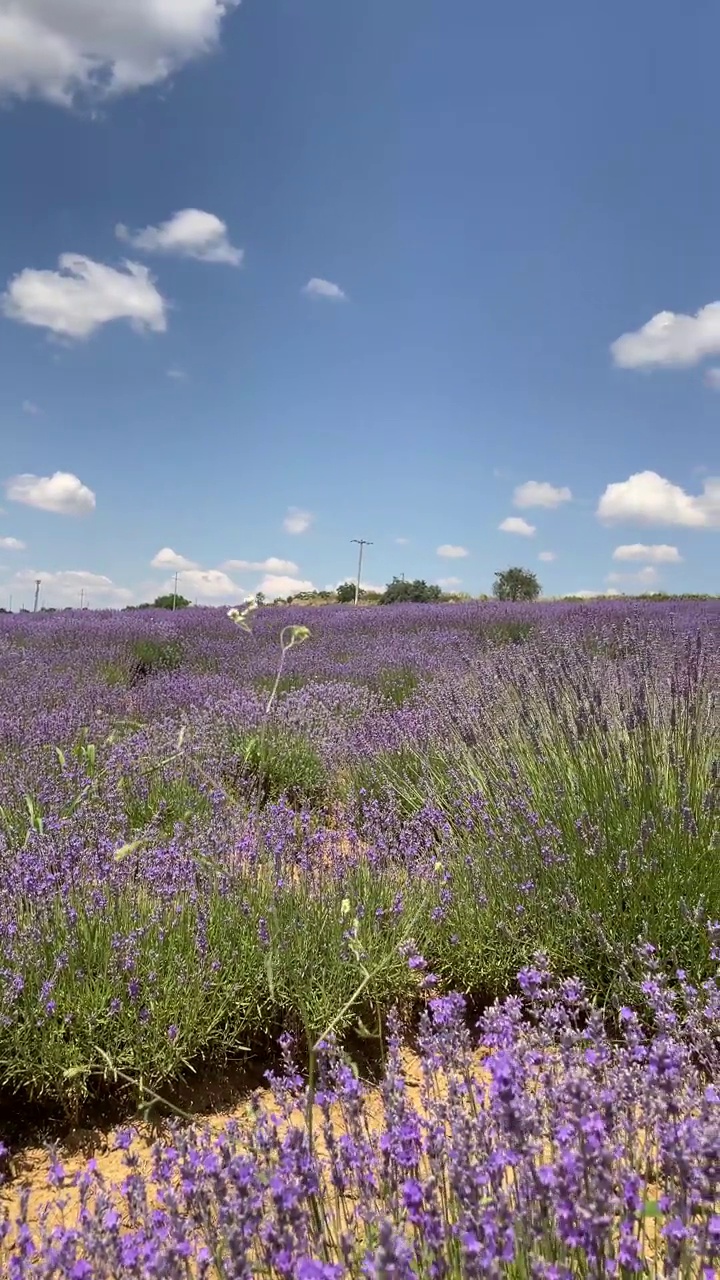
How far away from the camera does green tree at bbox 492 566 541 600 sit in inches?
955

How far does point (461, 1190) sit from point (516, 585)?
967 inches

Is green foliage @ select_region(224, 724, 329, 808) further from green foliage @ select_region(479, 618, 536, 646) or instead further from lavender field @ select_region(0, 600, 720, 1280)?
green foliage @ select_region(479, 618, 536, 646)

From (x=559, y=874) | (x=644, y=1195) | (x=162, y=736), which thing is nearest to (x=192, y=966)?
(x=559, y=874)

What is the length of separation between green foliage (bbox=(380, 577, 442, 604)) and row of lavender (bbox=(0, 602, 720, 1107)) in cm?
2456

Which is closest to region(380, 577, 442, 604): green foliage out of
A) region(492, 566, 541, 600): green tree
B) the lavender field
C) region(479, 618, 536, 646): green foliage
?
region(492, 566, 541, 600): green tree

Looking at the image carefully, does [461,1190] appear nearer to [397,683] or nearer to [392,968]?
[392,968]

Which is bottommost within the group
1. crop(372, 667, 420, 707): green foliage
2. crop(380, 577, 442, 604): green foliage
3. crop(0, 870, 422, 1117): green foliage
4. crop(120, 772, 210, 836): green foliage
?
crop(0, 870, 422, 1117): green foliage

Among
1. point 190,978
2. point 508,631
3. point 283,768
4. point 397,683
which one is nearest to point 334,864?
point 190,978

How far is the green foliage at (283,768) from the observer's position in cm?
432

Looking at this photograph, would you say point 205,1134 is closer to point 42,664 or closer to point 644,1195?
point 644,1195

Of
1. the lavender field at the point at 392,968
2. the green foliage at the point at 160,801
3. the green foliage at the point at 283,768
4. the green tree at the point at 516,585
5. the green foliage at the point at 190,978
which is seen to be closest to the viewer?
the lavender field at the point at 392,968

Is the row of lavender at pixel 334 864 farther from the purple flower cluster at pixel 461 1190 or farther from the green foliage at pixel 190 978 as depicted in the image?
the purple flower cluster at pixel 461 1190

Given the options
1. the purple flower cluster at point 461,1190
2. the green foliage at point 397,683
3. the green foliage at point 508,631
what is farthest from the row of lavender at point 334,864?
the green foliage at point 508,631

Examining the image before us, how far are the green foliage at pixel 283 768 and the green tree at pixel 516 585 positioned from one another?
61.8 feet
